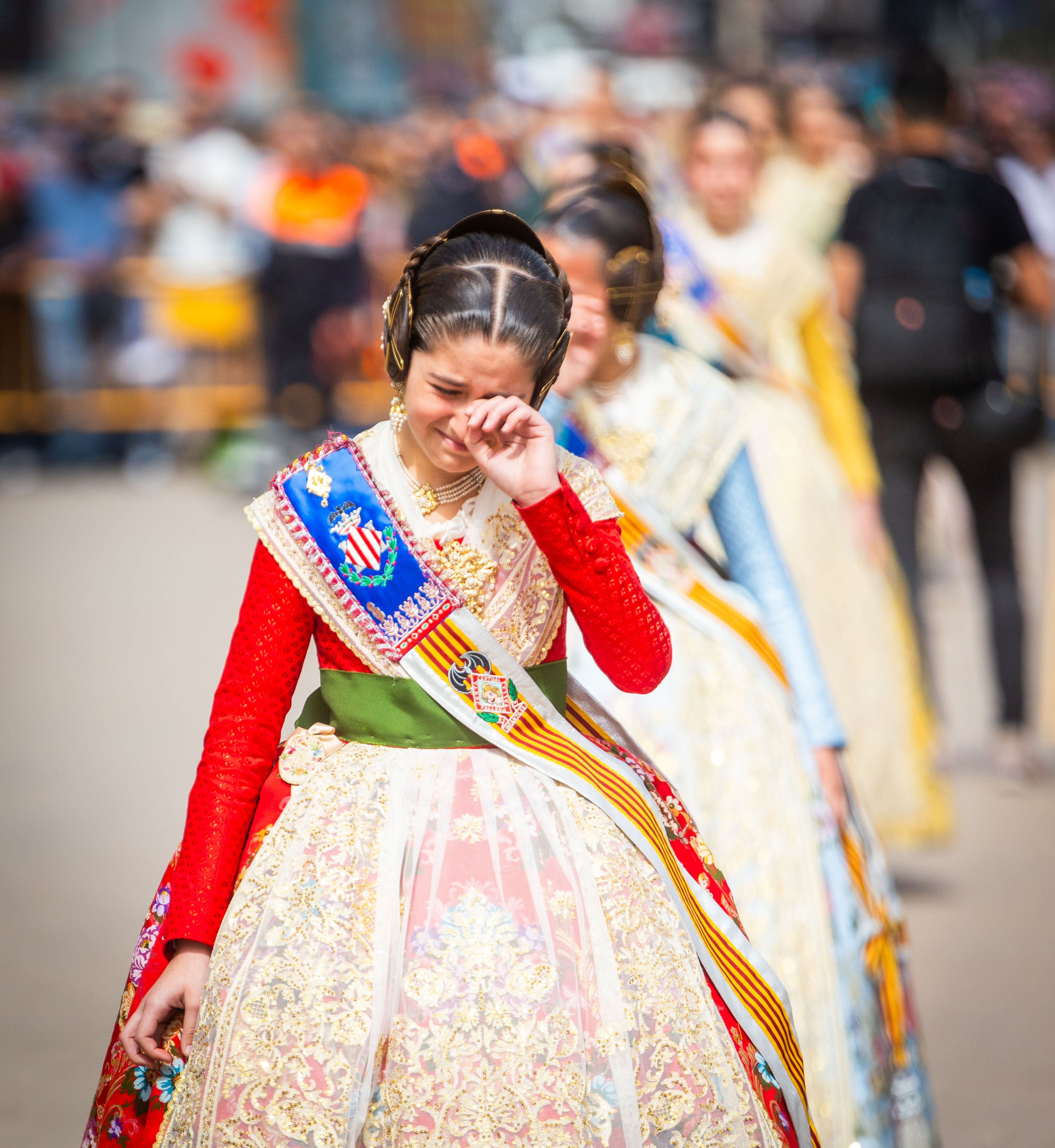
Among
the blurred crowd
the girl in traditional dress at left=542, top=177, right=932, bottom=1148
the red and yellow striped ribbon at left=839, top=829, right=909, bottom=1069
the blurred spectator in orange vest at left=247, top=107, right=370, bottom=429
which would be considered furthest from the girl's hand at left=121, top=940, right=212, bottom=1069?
the blurred spectator in orange vest at left=247, top=107, right=370, bottom=429

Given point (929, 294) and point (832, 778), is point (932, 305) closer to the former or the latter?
point (929, 294)

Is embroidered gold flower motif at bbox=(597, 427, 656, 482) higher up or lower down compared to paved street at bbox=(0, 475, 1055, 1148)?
higher up

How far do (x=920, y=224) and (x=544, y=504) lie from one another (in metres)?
4.21

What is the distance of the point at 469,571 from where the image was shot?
2162 mm

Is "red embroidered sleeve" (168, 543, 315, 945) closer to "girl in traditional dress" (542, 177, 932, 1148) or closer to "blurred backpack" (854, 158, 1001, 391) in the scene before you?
"girl in traditional dress" (542, 177, 932, 1148)

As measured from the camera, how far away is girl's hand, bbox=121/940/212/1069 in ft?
6.61

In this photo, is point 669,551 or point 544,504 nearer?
point 544,504

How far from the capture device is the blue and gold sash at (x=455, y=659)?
210 cm

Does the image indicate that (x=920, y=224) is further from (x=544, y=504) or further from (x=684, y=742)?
(x=544, y=504)

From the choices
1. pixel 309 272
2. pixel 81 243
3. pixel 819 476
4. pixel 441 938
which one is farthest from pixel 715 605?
pixel 81 243

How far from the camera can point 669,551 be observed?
3193 millimetres

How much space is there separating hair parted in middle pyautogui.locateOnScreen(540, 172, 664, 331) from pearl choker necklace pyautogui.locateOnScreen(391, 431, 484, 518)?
1139 millimetres

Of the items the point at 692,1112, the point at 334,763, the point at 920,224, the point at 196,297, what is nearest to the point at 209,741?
the point at 334,763

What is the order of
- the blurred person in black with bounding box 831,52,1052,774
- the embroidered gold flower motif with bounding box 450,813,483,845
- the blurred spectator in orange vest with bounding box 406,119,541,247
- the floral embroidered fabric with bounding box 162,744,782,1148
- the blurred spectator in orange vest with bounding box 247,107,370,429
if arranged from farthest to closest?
the blurred spectator in orange vest with bounding box 247,107,370,429, the blurred spectator in orange vest with bounding box 406,119,541,247, the blurred person in black with bounding box 831,52,1052,774, the embroidered gold flower motif with bounding box 450,813,483,845, the floral embroidered fabric with bounding box 162,744,782,1148
